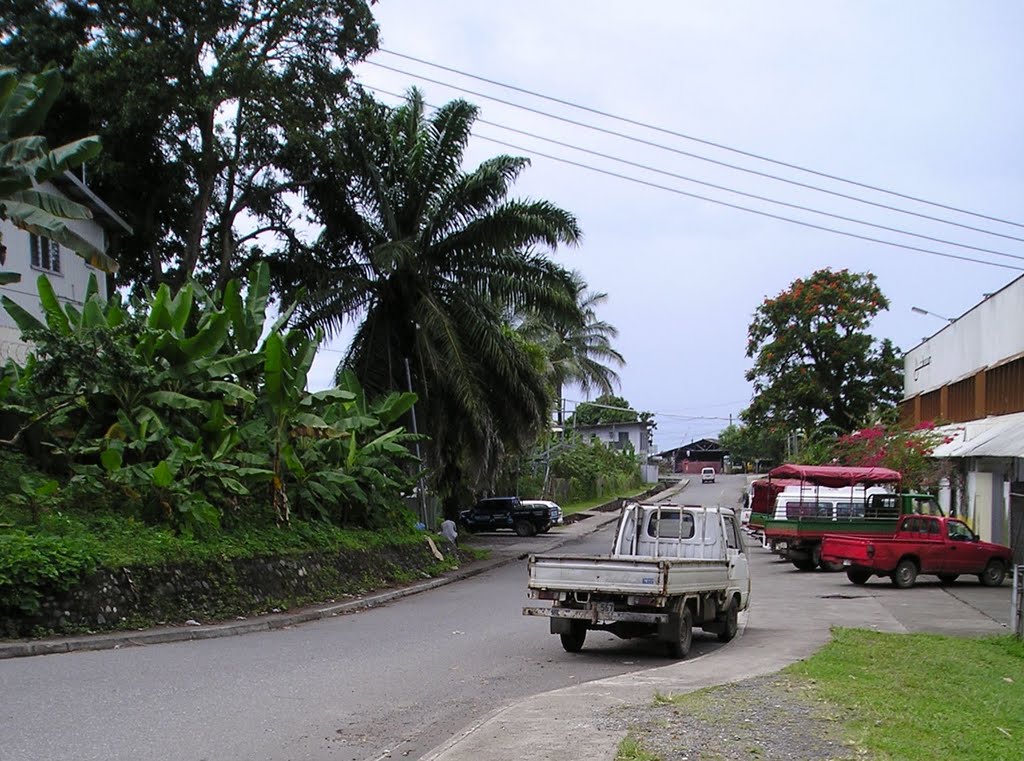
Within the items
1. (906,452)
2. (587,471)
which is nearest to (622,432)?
(587,471)

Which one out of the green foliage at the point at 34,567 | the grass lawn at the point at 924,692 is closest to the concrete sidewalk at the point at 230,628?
the green foliage at the point at 34,567

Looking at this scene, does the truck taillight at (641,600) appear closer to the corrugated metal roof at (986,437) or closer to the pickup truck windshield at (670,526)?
the pickup truck windshield at (670,526)

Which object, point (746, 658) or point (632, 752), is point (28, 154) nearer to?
point (746, 658)

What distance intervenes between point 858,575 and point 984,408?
923 cm

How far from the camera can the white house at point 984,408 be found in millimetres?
25875

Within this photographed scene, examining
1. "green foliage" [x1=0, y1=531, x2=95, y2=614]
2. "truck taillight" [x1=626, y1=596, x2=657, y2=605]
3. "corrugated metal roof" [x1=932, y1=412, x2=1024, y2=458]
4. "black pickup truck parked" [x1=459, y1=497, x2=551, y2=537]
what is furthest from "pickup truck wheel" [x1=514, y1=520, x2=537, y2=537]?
"truck taillight" [x1=626, y1=596, x2=657, y2=605]

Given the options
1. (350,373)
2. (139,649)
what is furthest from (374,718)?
(350,373)

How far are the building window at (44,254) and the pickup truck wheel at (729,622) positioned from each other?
22112 millimetres

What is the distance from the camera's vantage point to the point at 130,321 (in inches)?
766

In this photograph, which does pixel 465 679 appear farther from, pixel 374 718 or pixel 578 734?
pixel 578 734

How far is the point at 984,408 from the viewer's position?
31.3 m

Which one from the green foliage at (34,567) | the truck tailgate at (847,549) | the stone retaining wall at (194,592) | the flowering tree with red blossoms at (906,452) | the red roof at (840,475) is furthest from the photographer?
the flowering tree with red blossoms at (906,452)

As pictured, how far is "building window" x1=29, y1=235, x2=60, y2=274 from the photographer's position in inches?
1161

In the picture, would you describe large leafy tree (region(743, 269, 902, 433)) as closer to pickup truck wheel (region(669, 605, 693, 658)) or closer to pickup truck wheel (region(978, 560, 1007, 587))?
pickup truck wheel (region(978, 560, 1007, 587))
